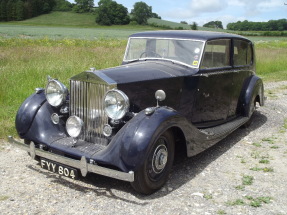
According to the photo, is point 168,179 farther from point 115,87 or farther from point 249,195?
point 115,87

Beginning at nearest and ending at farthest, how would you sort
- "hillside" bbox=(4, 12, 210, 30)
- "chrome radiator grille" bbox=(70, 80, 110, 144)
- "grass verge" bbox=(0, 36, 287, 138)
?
"chrome radiator grille" bbox=(70, 80, 110, 144)
"grass verge" bbox=(0, 36, 287, 138)
"hillside" bbox=(4, 12, 210, 30)

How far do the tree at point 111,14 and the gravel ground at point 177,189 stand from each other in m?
51.1

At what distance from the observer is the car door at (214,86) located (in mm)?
4867

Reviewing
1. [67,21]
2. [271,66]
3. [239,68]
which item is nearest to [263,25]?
[67,21]

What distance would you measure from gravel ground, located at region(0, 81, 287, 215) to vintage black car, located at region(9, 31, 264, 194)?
234 millimetres

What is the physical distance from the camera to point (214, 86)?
5113 millimetres

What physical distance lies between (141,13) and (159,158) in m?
57.3

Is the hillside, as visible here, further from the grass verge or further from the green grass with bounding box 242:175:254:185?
the green grass with bounding box 242:175:254:185

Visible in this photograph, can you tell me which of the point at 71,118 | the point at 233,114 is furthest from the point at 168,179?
the point at 233,114

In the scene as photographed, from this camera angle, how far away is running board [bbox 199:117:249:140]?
4656 millimetres

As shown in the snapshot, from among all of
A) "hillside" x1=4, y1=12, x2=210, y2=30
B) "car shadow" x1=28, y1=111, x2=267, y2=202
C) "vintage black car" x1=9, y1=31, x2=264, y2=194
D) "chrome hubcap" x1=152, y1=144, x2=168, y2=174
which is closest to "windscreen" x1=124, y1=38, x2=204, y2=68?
"vintage black car" x1=9, y1=31, x2=264, y2=194

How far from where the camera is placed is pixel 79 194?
11.8ft

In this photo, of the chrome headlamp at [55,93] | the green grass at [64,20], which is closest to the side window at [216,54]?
the chrome headlamp at [55,93]

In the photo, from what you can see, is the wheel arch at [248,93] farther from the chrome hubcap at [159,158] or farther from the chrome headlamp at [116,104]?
the chrome headlamp at [116,104]
